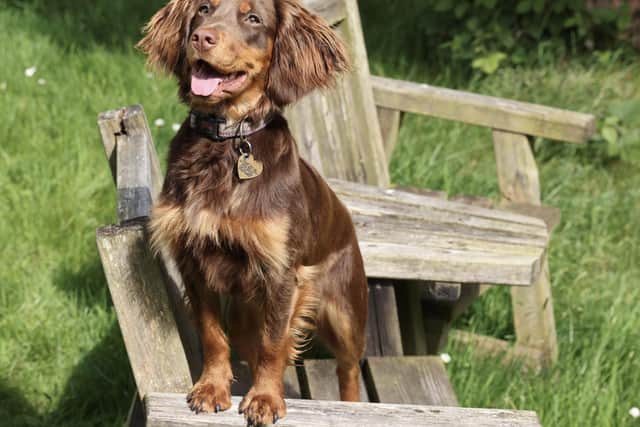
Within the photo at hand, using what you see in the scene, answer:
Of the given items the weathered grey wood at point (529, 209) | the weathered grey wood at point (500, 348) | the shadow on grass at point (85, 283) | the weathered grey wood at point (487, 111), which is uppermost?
the weathered grey wood at point (487, 111)

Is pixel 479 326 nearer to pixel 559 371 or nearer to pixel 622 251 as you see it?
pixel 559 371

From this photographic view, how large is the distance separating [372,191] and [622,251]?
1.79 meters

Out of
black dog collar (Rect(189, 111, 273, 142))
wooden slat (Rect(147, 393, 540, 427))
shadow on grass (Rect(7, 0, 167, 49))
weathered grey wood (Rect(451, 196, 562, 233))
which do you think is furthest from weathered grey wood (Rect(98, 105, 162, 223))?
shadow on grass (Rect(7, 0, 167, 49))

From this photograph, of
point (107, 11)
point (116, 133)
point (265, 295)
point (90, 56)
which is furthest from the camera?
point (107, 11)

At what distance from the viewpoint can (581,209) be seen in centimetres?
515

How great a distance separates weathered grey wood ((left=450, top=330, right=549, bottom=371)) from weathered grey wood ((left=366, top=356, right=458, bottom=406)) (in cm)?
67

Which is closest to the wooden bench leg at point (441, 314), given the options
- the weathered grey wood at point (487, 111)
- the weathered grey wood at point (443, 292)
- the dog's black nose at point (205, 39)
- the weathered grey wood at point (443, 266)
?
the weathered grey wood at point (443, 292)

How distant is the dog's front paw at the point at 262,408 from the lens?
233 centimetres

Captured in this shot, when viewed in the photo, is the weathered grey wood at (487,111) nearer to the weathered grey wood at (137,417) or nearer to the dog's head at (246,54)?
the dog's head at (246,54)

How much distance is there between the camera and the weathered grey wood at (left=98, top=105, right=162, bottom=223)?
2662 millimetres

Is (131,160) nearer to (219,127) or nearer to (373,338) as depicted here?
(219,127)

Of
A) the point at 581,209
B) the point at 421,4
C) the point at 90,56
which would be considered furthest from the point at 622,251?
the point at 90,56

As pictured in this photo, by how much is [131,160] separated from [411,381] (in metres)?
1.25

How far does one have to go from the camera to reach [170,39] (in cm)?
263
